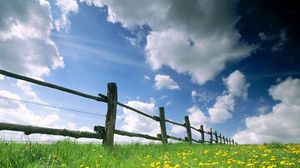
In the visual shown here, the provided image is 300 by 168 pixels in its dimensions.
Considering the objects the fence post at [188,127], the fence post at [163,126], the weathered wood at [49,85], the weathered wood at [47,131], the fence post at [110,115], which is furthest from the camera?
the fence post at [188,127]

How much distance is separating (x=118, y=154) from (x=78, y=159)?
5.72 ft

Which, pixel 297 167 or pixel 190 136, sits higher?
pixel 190 136

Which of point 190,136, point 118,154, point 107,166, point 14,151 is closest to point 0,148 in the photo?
point 14,151

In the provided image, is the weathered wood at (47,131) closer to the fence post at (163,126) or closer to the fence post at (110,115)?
the fence post at (110,115)

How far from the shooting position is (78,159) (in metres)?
5.89

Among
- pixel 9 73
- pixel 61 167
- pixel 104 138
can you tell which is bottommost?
pixel 61 167

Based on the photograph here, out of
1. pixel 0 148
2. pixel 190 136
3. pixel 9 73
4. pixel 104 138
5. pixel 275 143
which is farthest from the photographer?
pixel 190 136

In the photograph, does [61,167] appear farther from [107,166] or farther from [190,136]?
[190,136]

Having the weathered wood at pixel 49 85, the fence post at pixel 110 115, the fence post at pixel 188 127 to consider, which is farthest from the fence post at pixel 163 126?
the weathered wood at pixel 49 85

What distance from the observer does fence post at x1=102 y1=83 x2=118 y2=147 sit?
8.30 metres

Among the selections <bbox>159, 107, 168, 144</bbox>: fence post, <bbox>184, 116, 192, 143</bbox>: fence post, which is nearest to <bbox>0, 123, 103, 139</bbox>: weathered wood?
<bbox>159, 107, 168, 144</bbox>: fence post

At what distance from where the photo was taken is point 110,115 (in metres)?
8.58

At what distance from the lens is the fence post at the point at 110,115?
27.2 feet

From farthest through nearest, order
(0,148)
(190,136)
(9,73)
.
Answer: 1. (190,136)
2. (9,73)
3. (0,148)
